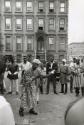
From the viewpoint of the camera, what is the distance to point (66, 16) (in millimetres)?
52344

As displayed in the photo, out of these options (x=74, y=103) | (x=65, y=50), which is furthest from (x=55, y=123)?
(x=65, y=50)

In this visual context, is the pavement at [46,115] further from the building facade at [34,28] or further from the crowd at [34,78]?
the building facade at [34,28]

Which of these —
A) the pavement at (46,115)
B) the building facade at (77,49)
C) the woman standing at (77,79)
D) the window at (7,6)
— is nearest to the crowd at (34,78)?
the woman standing at (77,79)

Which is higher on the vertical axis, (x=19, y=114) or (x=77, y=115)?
(x=77, y=115)

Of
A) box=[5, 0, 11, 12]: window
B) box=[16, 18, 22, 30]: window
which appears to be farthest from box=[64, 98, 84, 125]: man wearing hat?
box=[5, 0, 11, 12]: window

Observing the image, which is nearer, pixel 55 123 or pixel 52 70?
pixel 55 123

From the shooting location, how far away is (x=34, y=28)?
173ft

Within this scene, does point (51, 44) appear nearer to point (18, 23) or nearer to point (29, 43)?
point (29, 43)

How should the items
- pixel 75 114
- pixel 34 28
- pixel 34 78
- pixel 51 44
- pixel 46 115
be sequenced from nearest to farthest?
1. pixel 75 114
2. pixel 46 115
3. pixel 34 78
4. pixel 51 44
5. pixel 34 28

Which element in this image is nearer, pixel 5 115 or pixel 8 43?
pixel 5 115

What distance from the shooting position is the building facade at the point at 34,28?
171 feet

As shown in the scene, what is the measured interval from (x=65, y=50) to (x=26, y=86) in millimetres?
42811

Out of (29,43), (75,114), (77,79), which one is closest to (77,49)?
(29,43)

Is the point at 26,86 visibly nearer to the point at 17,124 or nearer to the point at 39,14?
the point at 17,124
